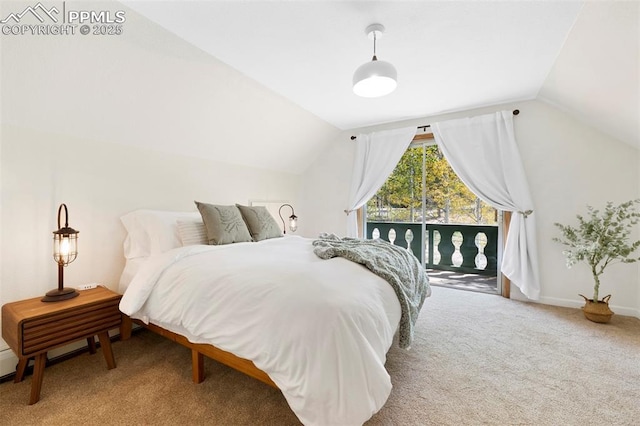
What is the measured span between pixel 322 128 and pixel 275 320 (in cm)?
342

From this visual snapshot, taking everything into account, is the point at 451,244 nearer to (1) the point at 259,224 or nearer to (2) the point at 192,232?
(1) the point at 259,224

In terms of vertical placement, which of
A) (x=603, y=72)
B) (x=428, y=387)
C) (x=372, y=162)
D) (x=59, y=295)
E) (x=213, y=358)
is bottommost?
(x=428, y=387)

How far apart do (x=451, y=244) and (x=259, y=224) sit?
3.11 metres

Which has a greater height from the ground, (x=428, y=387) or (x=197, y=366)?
(x=197, y=366)

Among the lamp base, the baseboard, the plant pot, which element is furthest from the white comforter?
the baseboard

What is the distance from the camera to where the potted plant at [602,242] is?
250cm

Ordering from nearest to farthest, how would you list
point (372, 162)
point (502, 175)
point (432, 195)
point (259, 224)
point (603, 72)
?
point (603, 72), point (259, 224), point (502, 175), point (432, 195), point (372, 162)

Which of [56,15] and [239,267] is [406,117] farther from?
[56,15]

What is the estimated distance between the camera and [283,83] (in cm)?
276

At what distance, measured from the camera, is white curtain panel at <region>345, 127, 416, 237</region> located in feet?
12.8

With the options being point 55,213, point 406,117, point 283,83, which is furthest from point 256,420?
point 406,117

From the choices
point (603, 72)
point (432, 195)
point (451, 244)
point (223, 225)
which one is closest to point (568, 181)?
point (603, 72)

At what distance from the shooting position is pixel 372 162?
4090 mm

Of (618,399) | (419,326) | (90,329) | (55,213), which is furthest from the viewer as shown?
(419,326)
